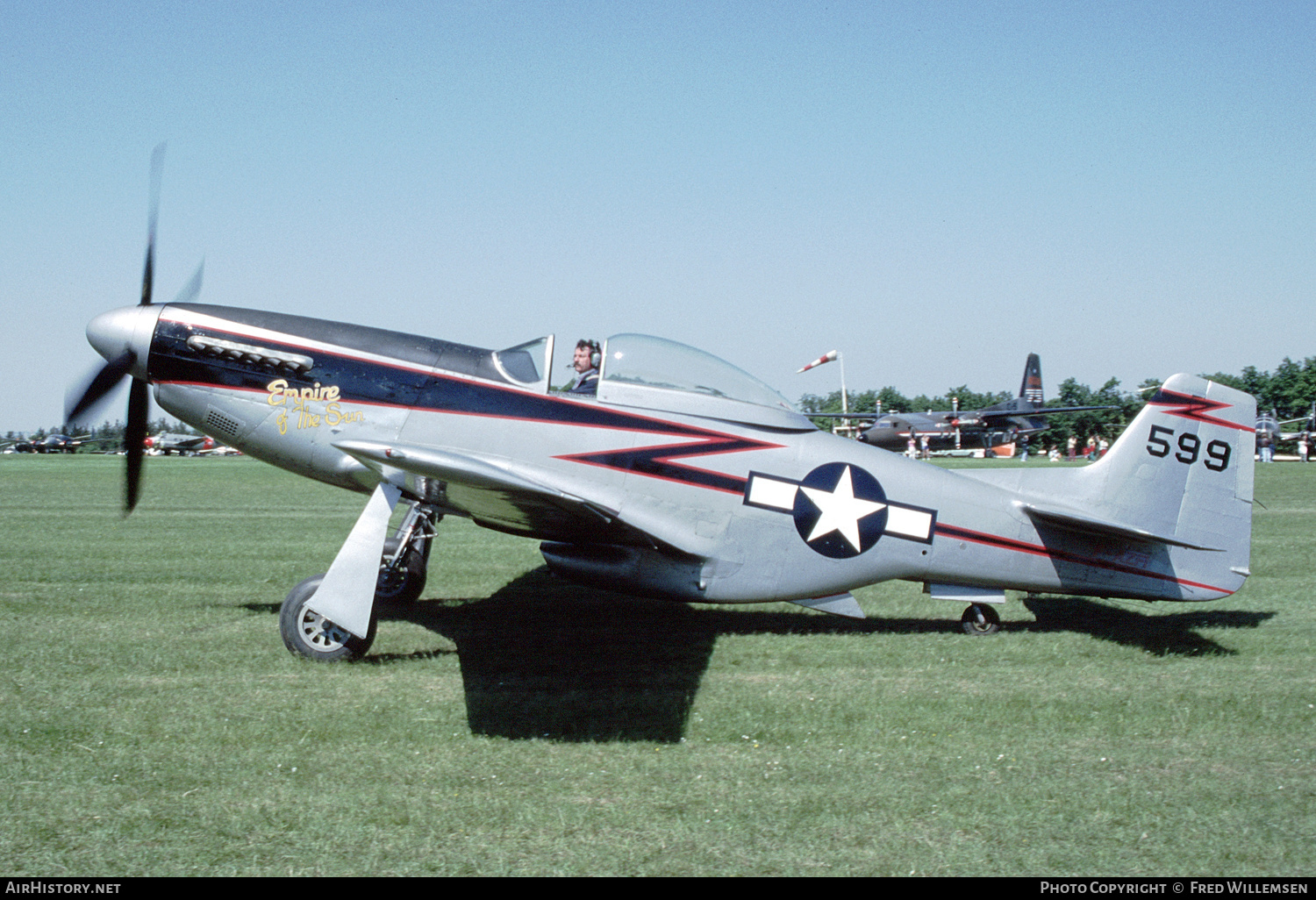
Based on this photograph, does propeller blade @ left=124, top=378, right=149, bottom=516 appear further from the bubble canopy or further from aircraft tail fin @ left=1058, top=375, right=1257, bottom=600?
aircraft tail fin @ left=1058, top=375, right=1257, bottom=600

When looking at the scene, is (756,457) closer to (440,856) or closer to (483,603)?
(483,603)

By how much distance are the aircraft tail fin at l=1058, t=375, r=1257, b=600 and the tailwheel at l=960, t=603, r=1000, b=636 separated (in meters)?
0.98

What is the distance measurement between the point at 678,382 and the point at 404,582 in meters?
3.17

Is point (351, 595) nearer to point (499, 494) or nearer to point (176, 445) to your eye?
point (499, 494)

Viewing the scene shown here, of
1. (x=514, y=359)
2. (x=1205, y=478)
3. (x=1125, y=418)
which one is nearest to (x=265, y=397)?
(x=514, y=359)

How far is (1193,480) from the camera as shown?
23.5 feet

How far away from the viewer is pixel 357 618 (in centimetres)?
586

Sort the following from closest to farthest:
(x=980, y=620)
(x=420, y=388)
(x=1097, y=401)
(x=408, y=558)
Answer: (x=420, y=388) < (x=980, y=620) < (x=408, y=558) < (x=1097, y=401)

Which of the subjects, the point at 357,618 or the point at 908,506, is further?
the point at 908,506

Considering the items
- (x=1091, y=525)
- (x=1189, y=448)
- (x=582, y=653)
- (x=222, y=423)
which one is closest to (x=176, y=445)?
(x=222, y=423)

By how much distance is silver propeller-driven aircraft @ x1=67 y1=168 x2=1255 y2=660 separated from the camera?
261 inches

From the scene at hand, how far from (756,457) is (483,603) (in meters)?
3.14

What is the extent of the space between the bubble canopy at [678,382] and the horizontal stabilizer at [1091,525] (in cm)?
199

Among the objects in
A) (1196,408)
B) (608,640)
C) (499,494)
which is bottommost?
(608,640)
